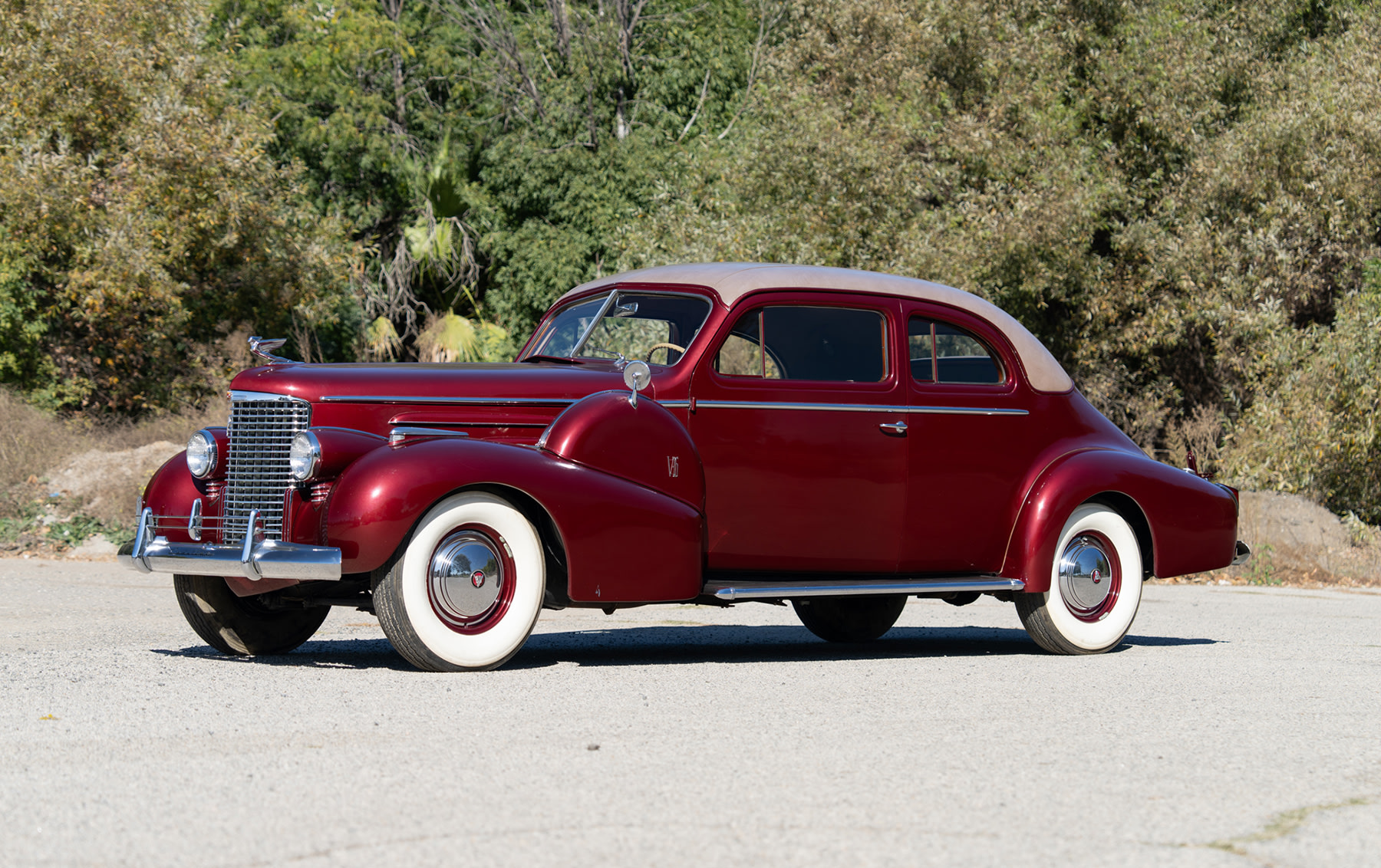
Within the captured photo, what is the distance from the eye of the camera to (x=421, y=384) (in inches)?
266

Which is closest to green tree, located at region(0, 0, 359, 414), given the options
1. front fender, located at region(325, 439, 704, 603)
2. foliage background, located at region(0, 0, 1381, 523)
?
foliage background, located at region(0, 0, 1381, 523)

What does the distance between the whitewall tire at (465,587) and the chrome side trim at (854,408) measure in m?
1.14

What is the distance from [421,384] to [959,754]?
321cm

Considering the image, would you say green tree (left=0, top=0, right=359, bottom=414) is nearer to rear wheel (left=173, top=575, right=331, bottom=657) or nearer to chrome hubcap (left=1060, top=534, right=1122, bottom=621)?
rear wheel (left=173, top=575, right=331, bottom=657)

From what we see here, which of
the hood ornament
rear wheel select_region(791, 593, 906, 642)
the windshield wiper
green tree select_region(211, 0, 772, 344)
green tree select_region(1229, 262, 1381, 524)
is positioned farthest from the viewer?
green tree select_region(211, 0, 772, 344)

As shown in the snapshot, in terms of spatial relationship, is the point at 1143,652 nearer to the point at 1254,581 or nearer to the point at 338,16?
the point at 1254,581

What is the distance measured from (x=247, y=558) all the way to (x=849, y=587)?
294 cm

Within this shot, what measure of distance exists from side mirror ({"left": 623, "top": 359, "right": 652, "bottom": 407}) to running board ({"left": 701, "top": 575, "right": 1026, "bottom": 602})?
1004mm

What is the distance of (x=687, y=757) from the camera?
4.68m

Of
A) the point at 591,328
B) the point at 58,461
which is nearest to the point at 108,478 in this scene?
the point at 58,461

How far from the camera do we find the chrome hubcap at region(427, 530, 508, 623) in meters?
6.30

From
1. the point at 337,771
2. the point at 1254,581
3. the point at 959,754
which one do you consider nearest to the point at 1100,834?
the point at 959,754

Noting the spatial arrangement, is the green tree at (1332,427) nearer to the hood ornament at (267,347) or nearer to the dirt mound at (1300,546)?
the dirt mound at (1300,546)

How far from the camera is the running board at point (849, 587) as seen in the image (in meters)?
6.88
